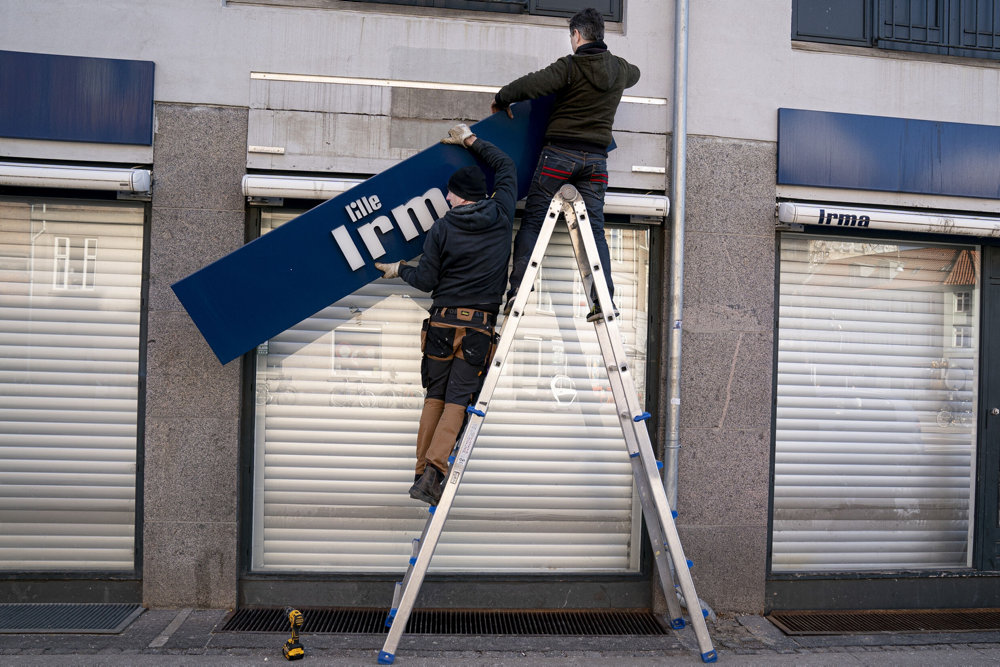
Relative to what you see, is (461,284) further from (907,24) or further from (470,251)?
(907,24)

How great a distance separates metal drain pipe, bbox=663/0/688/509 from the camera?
4.54 meters

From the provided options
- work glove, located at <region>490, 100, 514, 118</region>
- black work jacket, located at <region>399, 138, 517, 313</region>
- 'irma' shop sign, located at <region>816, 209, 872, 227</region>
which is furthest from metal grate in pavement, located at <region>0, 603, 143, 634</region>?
'irma' shop sign, located at <region>816, 209, 872, 227</region>

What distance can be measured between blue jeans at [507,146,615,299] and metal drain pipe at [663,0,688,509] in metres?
0.85

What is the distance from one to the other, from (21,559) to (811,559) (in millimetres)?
5391

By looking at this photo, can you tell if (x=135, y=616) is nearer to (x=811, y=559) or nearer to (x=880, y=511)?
(x=811, y=559)

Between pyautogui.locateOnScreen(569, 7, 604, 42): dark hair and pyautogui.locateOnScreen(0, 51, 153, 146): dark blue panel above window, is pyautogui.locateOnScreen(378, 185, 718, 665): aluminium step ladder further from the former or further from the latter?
pyautogui.locateOnScreen(0, 51, 153, 146): dark blue panel above window

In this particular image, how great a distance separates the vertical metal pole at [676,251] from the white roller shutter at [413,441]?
27 centimetres

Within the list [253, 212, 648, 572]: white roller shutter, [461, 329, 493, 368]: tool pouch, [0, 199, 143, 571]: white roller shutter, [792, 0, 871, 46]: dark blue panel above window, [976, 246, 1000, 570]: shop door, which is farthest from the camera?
[976, 246, 1000, 570]: shop door

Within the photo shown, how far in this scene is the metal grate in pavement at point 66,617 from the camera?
13.3ft

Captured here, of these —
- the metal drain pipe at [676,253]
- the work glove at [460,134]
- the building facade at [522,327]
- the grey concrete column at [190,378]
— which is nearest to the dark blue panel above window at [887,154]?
the building facade at [522,327]

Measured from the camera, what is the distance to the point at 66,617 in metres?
4.22

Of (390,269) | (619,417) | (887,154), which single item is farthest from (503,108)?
(887,154)

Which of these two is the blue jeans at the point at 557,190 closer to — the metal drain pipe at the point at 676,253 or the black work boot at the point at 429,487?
the metal drain pipe at the point at 676,253

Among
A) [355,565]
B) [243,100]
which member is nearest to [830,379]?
[355,565]
